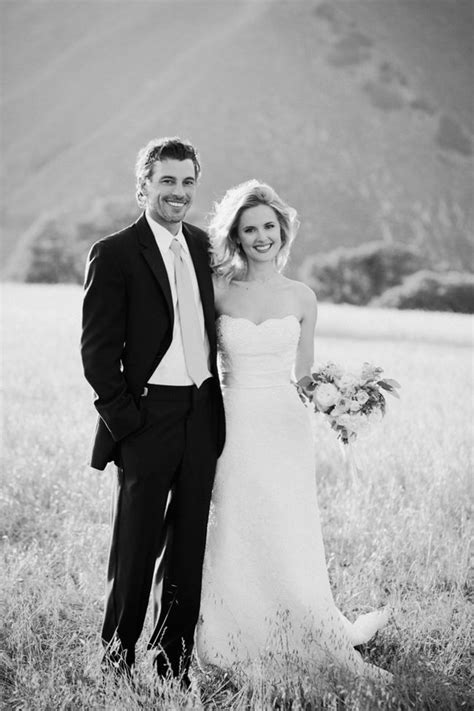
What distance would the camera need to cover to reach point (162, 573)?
437cm

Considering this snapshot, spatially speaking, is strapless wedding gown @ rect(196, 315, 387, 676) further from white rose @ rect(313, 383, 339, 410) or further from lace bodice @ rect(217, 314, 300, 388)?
white rose @ rect(313, 383, 339, 410)

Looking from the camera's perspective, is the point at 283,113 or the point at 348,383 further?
the point at 283,113

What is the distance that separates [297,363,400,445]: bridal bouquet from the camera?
15.2 ft

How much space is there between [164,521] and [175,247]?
1.59 meters

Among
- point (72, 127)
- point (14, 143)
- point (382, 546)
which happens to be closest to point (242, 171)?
point (72, 127)

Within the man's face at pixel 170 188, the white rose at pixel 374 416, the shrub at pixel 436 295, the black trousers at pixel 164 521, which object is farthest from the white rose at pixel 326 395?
the shrub at pixel 436 295

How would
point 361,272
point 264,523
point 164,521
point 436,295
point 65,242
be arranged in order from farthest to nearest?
1. point 65,242
2. point 361,272
3. point 436,295
4. point 264,523
5. point 164,521

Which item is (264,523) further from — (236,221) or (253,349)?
(236,221)

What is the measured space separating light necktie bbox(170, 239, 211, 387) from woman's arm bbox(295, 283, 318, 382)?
986mm

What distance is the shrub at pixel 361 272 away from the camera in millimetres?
53812

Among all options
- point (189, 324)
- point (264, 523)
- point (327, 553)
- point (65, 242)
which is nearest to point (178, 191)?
point (189, 324)

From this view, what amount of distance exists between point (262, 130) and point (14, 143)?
148 ft

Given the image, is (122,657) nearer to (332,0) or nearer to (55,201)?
(55,201)

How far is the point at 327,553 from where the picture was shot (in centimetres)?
587
